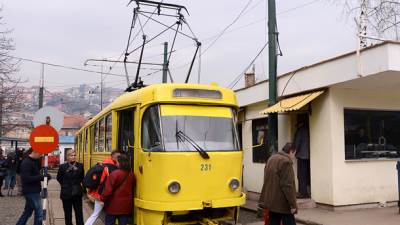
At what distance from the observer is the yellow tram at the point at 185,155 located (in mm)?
8125

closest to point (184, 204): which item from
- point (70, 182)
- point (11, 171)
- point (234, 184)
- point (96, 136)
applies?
point (234, 184)

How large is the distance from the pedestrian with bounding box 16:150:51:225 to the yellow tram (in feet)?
6.40

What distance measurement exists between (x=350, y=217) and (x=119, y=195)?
5.64m

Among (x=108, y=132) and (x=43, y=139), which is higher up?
(x=108, y=132)

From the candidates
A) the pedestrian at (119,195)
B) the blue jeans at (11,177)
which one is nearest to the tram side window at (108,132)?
the pedestrian at (119,195)

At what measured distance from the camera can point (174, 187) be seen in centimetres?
811

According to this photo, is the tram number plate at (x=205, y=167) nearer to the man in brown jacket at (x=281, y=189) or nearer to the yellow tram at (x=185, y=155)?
the yellow tram at (x=185, y=155)

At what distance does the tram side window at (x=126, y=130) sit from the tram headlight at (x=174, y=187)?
1.56m

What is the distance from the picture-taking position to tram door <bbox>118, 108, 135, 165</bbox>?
30.9 ft

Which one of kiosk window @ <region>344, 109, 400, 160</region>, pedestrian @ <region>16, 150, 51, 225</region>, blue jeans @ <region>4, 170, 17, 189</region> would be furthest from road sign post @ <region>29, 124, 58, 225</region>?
blue jeans @ <region>4, 170, 17, 189</region>

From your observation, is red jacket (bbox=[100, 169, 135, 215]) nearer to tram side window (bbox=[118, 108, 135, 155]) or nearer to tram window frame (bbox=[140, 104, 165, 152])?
tram window frame (bbox=[140, 104, 165, 152])

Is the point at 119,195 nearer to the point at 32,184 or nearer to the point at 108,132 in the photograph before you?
the point at 32,184

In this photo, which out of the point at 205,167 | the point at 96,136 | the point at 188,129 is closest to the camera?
the point at 205,167

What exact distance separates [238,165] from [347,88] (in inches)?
204
